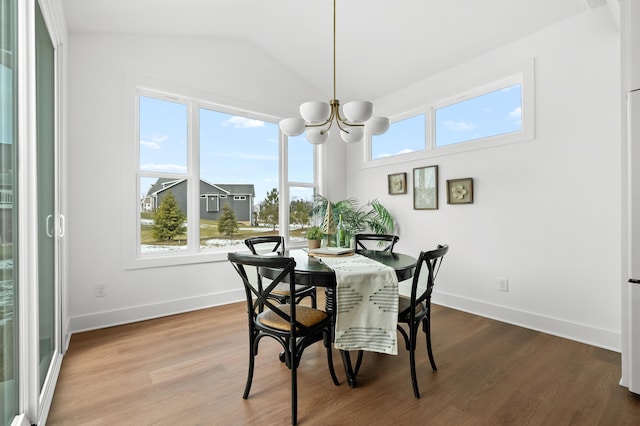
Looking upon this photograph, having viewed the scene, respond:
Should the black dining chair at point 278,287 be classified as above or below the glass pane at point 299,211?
below

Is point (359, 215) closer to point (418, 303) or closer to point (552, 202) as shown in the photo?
point (552, 202)

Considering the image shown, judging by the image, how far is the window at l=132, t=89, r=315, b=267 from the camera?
3412 millimetres

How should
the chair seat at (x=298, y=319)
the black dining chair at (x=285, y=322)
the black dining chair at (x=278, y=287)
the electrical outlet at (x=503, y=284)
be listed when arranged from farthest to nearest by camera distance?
the electrical outlet at (x=503, y=284) → the black dining chair at (x=278, y=287) → the chair seat at (x=298, y=319) → the black dining chair at (x=285, y=322)

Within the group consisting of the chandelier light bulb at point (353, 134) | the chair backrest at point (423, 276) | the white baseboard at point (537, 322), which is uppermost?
the chandelier light bulb at point (353, 134)

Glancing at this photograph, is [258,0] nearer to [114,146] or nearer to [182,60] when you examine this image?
[182,60]

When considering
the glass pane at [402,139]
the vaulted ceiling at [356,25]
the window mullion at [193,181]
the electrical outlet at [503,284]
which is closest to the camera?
the vaulted ceiling at [356,25]

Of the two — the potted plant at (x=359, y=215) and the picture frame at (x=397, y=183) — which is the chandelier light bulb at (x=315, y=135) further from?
the picture frame at (x=397, y=183)

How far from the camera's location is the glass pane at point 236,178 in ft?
12.5

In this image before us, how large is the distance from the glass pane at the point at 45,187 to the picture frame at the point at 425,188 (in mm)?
3529

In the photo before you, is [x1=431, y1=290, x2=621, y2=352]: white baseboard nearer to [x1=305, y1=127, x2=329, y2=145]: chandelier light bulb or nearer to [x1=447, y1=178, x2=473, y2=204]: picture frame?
[x1=447, y1=178, x2=473, y2=204]: picture frame

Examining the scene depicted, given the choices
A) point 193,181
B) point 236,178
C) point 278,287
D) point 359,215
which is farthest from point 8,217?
point 359,215

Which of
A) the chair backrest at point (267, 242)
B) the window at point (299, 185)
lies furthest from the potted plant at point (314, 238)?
the window at point (299, 185)

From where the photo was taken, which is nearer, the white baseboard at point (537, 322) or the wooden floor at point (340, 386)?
the wooden floor at point (340, 386)

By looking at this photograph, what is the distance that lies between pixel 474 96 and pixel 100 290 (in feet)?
14.2
